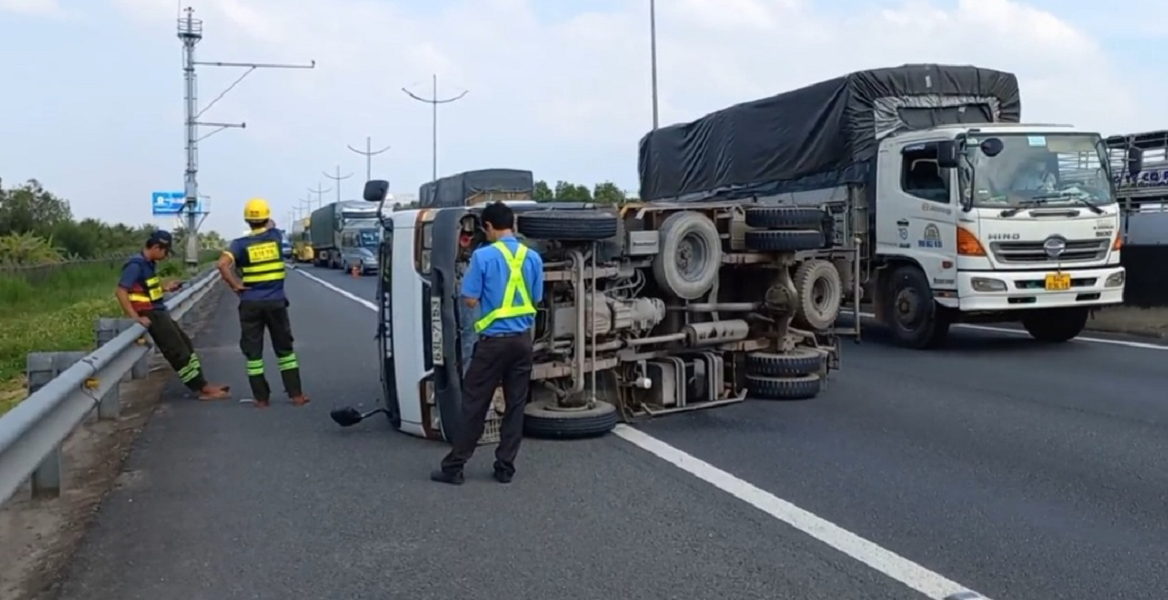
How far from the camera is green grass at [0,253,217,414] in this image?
44.8 feet

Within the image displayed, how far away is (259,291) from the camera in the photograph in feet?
32.4

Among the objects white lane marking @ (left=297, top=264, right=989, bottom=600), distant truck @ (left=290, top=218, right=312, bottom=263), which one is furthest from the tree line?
white lane marking @ (left=297, top=264, right=989, bottom=600)

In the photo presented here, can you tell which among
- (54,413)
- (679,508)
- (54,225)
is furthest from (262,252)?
(54,225)

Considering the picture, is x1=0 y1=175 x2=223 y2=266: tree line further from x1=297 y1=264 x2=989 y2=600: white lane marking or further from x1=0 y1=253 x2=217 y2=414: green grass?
x1=297 y1=264 x2=989 y2=600: white lane marking

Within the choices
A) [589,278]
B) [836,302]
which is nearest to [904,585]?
[589,278]

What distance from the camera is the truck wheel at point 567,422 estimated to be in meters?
8.23

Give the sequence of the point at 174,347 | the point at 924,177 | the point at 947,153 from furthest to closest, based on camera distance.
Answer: the point at 924,177, the point at 947,153, the point at 174,347

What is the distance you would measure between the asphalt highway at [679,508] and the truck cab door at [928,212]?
3440mm

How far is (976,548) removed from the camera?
5672 millimetres

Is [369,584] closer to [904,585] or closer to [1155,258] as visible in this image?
[904,585]

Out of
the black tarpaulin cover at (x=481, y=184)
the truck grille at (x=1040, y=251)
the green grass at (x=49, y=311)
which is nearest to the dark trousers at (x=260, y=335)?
the green grass at (x=49, y=311)

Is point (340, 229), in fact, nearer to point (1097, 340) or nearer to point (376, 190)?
point (1097, 340)

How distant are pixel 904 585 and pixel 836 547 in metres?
0.59

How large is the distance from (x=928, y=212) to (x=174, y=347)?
8144 millimetres
